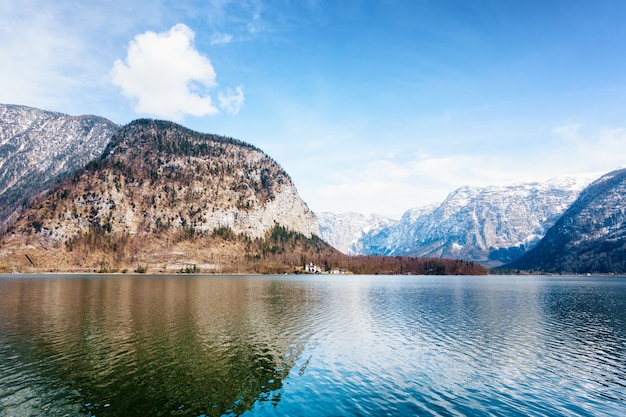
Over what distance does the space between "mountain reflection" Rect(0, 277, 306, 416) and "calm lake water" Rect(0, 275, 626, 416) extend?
179 mm

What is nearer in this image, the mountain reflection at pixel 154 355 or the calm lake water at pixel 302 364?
the calm lake water at pixel 302 364

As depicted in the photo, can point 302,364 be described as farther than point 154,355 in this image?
No

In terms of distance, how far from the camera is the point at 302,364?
4166 cm

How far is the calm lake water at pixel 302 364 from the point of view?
2986 cm

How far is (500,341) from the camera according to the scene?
54.0 metres

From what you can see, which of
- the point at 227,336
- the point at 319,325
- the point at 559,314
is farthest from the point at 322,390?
the point at 559,314

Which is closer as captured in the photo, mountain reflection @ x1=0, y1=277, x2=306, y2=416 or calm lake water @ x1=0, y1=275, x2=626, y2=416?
calm lake water @ x1=0, y1=275, x2=626, y2=416

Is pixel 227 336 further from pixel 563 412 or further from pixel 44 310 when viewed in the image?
pixel 44 310

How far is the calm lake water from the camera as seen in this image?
98.0 ft

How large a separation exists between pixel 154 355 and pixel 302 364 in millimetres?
17551

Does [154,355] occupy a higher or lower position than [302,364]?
higher

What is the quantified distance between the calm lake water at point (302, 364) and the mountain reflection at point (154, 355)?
18cm

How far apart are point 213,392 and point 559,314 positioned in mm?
82737

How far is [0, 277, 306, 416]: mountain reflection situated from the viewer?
1185 inches
